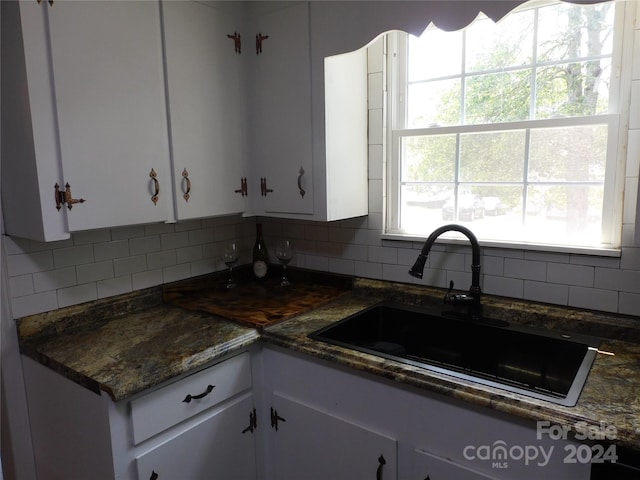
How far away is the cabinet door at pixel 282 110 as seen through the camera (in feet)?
6.29

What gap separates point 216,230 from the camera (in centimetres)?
235

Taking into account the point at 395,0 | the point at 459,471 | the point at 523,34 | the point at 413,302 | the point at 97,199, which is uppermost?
the point at 395,0

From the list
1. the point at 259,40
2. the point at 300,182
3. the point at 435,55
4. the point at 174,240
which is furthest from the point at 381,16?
the point at 174,240

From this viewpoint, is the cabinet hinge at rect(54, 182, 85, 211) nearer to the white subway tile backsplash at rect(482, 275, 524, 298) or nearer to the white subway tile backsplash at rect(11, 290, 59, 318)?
the white subway tile backsplash at rect(11, 290, 59, 318)

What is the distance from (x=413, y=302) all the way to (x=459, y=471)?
0.79 metres

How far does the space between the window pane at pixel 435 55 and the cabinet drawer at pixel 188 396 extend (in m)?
→ 1.40

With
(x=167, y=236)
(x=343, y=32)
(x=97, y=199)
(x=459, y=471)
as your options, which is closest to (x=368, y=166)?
(x=343, y=32)

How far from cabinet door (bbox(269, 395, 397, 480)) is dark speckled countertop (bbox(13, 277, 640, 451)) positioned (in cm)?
24

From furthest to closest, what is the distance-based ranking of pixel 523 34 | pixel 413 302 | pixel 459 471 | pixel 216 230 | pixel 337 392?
1. pixel 216 230
2. pixel 413 302
3. pixel 523 34
4. pixel 337 392
5. pixel 459 471

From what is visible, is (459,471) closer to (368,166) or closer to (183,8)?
(368,166)

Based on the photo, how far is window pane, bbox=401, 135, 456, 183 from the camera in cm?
195

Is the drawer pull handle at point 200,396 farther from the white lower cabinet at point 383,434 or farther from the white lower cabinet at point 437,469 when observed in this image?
the white lower cabinet at point 437,469

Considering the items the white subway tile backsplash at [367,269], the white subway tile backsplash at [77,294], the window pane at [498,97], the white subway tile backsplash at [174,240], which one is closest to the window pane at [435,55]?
the window pane at [498,97]

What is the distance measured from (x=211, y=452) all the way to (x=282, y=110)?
1.39 meters
